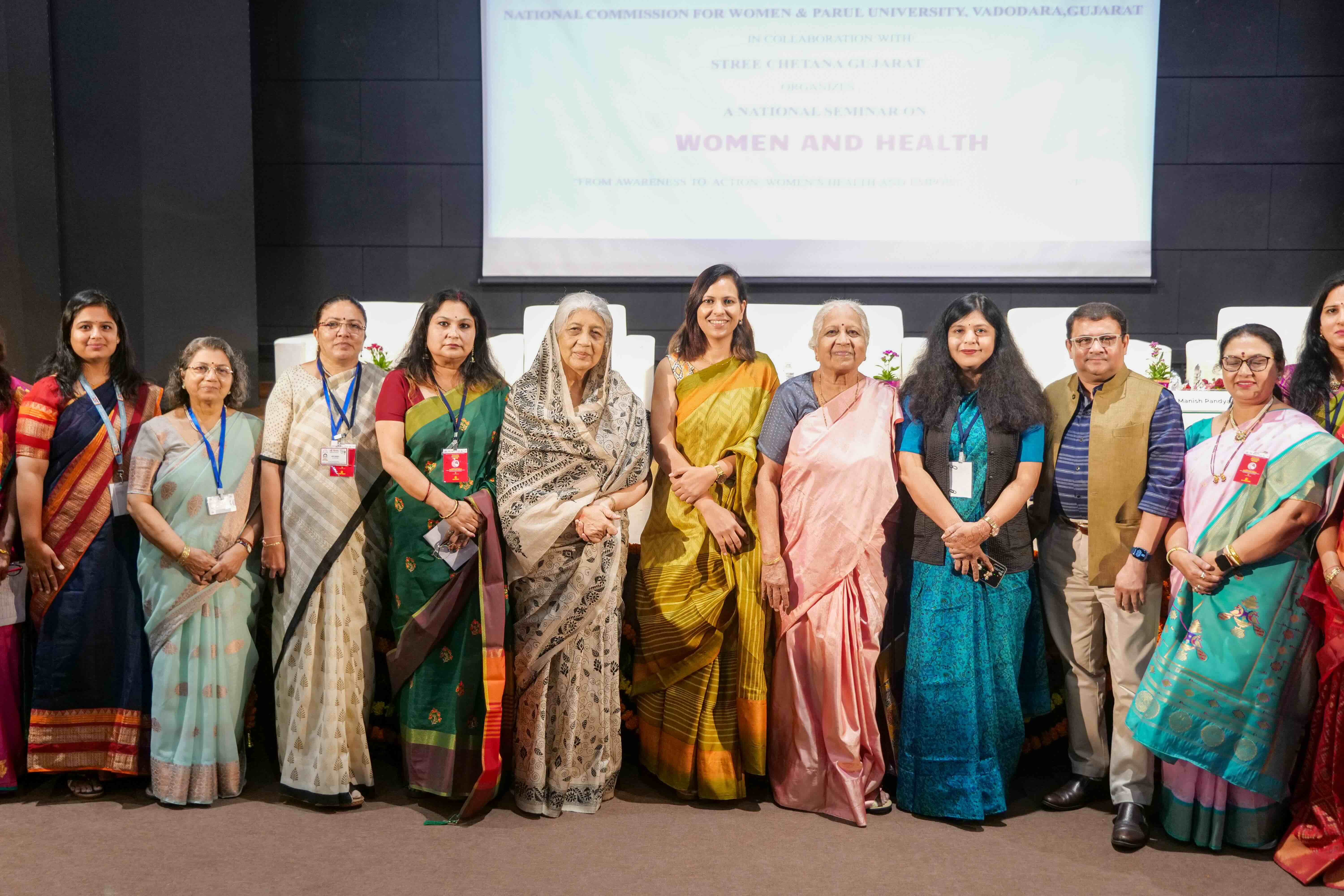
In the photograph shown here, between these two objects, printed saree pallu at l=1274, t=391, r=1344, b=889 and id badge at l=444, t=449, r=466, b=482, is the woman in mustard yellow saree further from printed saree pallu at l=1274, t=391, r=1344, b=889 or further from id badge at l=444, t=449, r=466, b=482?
printed saree pallu at l=1274, t=391, r=1344, b=889

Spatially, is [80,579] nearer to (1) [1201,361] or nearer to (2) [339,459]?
(2) [339,459]

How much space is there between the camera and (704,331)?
257cm

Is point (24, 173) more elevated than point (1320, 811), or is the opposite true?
point (24, 173)

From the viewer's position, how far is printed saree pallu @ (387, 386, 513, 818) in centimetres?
235

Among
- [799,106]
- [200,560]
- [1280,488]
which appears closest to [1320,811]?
[1280,488]

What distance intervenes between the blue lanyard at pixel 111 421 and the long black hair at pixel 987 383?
2062 mm

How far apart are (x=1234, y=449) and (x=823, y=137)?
330 cm

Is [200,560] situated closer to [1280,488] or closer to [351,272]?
[1280,488]

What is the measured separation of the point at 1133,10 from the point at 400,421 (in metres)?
4.55

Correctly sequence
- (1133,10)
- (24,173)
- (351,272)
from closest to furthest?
(24,173) < (1133,10) < (351,272)

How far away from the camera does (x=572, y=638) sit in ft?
7.92

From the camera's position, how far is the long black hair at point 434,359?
2.43m

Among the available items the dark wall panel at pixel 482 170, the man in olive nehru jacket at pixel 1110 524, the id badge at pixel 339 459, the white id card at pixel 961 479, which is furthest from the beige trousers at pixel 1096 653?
the dark wall panel at pixel 482 170

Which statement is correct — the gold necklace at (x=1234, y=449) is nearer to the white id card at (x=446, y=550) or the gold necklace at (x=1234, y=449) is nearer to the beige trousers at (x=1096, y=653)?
the beige trousers at (x=1096, y=653)
